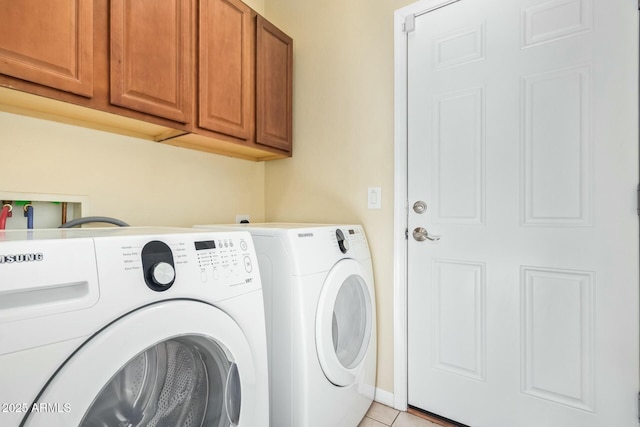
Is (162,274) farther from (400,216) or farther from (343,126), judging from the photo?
(343,126)

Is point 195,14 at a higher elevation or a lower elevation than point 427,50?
higher

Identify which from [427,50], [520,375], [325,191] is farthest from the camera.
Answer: [325,191]

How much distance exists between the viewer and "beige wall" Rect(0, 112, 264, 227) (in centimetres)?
119

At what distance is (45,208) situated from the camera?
127cm

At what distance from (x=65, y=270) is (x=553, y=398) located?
5.49 feet

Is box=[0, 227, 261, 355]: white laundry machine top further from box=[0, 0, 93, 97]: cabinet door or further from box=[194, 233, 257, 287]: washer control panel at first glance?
box=[0, 0, 93, 97]: cabinet door

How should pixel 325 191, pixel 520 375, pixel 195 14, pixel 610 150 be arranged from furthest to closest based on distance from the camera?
pixel 325 191, pixel 195 14, pixel 520 375, pixel 610 150

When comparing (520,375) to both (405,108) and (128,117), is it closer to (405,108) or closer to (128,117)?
(405,108)

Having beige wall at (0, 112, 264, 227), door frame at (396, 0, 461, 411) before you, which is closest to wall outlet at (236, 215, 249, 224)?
beige wall at (0, 112, 264, 227)

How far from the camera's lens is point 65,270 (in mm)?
571

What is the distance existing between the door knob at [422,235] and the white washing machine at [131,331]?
3.08 feet

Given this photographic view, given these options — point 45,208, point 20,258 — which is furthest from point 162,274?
point 45,208

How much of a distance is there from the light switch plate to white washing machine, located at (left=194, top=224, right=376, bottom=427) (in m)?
0.38

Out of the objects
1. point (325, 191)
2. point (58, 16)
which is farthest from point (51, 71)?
point (325, 191)
